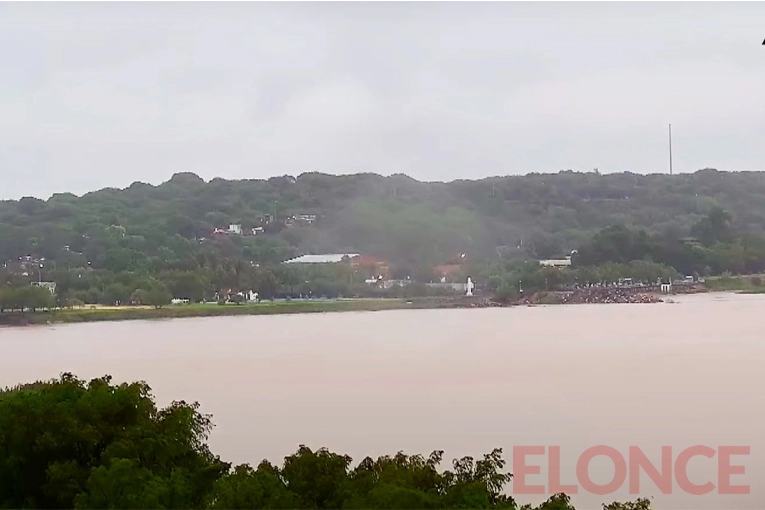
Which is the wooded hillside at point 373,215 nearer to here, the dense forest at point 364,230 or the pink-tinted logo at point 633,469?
the dense forest at point 364,230

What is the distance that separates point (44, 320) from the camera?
1385 centimetres

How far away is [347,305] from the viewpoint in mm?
15844

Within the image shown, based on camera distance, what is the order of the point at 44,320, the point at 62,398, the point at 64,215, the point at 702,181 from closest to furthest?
the point at 62,398, the point at 44,320, the point at 64,215, the point at 702,181

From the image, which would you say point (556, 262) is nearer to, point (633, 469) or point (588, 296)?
point (588, 296)

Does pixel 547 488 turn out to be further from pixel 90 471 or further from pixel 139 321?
pixel 139 321

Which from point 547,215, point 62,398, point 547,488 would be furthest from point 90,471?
point 547,215

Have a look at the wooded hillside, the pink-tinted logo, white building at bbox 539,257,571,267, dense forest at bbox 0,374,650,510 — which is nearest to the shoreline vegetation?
white building at bbox 539,257,571,267

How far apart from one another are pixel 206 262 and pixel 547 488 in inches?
504

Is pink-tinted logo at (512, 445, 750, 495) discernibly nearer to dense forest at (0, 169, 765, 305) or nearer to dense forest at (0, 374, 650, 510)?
dense forest at (0, 374, 650, 510)

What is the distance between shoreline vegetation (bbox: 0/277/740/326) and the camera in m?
14.1

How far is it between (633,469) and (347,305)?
11.3m

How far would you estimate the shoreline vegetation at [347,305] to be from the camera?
14070mm

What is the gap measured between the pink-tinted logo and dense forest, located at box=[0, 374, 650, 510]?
1601mm

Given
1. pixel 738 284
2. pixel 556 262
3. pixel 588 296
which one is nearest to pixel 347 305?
pixel 588 296
